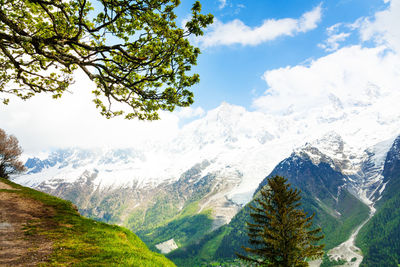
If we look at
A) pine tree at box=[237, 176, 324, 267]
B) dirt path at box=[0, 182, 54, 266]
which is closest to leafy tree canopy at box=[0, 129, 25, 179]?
dirt path at box=[0, 182, 54, 266]

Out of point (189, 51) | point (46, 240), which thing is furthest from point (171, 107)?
point (46, 240)

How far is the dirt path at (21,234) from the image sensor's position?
37.6 ft

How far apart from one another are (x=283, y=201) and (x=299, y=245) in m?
5.10

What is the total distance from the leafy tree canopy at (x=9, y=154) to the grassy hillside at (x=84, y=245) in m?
55.4

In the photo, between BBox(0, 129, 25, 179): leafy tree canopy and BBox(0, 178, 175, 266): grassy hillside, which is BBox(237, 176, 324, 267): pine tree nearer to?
BBox(0, 178, 175, 266): grassy hillside

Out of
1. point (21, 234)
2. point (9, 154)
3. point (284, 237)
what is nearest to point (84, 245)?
point (21, 234)

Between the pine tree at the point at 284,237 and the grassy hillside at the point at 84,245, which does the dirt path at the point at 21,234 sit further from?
the pine tree at the point at 284,237

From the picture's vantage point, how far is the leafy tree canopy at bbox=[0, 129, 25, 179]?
197 feet

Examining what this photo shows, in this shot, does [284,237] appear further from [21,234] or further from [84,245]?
[21,234]

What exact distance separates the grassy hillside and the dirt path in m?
0.22

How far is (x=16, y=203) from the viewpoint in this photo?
22.8m

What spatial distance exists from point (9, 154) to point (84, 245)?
66.4 meters

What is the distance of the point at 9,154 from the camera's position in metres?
Answer: 61.4

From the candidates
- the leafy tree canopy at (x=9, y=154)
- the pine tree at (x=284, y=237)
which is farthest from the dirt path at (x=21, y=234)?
the leafy tree canopy at (x=9, y=154)
